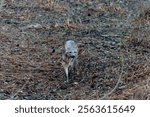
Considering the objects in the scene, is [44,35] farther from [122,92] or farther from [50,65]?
[122,92]

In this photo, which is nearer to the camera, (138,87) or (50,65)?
(138,87)

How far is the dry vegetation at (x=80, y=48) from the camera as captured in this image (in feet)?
19.6

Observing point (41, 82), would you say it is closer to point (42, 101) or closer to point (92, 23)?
point (42, 101)

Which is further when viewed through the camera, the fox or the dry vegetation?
the fox

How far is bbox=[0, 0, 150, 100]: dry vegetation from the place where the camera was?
19.6 ft

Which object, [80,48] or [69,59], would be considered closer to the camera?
[69,59]

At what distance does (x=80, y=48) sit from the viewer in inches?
283

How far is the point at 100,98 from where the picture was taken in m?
5.63

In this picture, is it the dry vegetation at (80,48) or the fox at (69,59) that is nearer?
the dry vegetation at (80,48)

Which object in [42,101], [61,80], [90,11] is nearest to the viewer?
[42,101]

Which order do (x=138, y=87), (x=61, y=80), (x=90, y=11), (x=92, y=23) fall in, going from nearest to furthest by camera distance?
(x=138, y=87)
(x=61, y=80)
(x=92, y=23)
(x=90, y=11)

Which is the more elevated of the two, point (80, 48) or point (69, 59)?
point (69, 59)

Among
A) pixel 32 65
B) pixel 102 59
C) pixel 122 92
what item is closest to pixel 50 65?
pixel 32 65

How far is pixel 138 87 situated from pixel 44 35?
2330 millimetres
